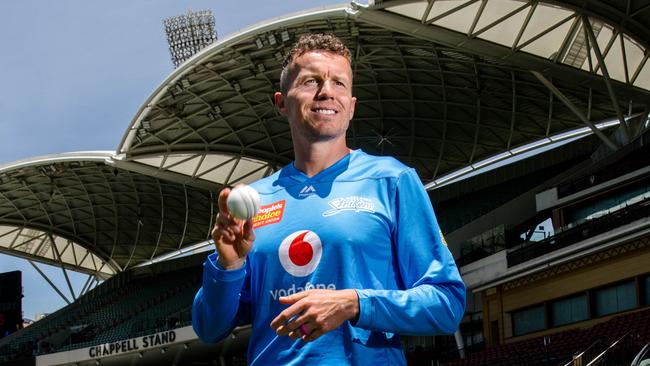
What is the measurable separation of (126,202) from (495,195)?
2143cm

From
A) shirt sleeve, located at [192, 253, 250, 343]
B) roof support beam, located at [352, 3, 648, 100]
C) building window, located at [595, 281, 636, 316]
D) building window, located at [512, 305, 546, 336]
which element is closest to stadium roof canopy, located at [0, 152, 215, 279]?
roof support beam, located at [352, 3, 648, 100]

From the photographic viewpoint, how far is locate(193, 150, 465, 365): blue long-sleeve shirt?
352cm

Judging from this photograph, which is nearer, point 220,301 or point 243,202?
point 243,202

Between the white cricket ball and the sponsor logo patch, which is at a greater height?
the sponsor logo patch

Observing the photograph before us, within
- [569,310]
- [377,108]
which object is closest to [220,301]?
[569,310]

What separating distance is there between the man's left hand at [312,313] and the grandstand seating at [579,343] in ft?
69.4

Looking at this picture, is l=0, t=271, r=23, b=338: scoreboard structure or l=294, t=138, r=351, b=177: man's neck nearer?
l=294, t=138, r=351, b=177: man's neck

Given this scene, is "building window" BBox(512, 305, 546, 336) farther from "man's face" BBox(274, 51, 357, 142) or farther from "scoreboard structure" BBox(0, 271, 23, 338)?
"man's face" BBox(274, 51, 357, 142)

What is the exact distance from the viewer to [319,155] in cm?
389

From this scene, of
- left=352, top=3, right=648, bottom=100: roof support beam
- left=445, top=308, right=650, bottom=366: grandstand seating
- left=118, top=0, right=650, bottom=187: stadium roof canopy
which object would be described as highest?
left=118, top=0, right=650, bottom=187: stadium roof canopy

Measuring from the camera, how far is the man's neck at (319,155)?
153 inches

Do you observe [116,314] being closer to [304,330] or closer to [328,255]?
[328,255]

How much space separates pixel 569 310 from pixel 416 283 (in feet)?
102

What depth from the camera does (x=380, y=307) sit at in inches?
135
